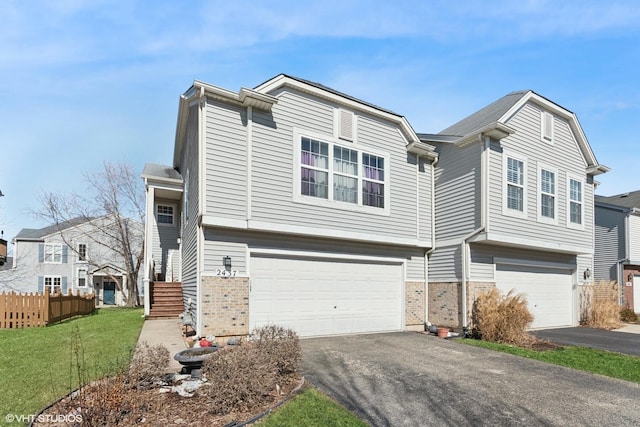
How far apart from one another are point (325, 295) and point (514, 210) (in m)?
7.02

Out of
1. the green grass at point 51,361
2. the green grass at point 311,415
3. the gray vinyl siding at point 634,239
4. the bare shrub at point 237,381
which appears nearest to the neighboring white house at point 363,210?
the green grass at point 51,361

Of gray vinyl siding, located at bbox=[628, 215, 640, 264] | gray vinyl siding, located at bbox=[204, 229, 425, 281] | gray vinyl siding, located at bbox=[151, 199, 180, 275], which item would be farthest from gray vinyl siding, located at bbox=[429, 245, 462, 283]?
gray vinyl siding, located at bbox=[628, 215, 640, 264]

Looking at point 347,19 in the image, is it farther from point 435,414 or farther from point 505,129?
→ point 435,414

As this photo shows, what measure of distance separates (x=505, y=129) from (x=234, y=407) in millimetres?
11442

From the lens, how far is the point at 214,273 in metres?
9.41

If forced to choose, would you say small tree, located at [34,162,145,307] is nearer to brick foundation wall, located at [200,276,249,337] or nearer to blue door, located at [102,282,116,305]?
blue door, located at [102,282,116,305]

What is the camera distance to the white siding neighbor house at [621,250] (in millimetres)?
21508

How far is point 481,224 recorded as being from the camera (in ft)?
40.4

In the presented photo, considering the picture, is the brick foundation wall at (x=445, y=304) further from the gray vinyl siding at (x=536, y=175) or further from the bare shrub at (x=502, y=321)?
the gray vinyl siding at (x=536, y=175)

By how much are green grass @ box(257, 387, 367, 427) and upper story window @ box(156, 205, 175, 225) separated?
13.8 m

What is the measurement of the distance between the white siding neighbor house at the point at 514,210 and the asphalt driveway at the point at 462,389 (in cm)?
396

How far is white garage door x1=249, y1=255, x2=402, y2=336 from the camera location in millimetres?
10289

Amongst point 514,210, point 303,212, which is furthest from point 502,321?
point 303,212

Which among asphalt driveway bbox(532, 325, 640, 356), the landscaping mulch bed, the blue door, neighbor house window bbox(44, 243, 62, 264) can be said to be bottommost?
the blue door
